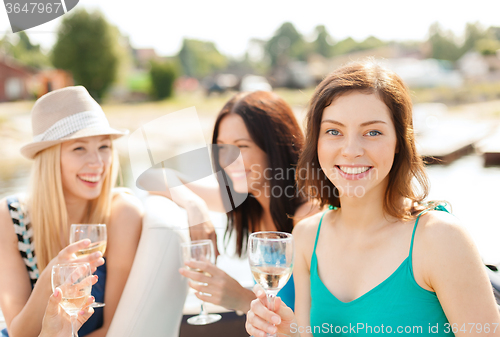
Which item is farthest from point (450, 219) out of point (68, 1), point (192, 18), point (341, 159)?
point (192, 18)

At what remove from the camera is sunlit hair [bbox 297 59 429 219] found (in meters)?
1.47

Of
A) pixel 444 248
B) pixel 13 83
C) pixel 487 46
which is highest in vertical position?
pixel 13 83

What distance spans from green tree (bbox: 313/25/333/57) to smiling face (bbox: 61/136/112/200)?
68.3 m

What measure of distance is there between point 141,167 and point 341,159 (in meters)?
1.39

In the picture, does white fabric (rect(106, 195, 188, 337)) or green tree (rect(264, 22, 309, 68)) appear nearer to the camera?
white fabric (rect(106, 195, 188, 337))

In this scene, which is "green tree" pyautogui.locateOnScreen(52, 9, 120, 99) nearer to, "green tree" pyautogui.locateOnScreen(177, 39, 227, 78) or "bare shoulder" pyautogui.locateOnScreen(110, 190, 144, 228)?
"green tree" pyautogui.locateOnScreen(177, 39, 227, 78)

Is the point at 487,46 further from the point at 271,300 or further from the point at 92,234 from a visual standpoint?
the point at 271,300

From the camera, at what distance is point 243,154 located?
2342 millimetres

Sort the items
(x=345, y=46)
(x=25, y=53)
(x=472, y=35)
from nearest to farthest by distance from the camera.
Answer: (x=472, y=35), (x=25, y=53), (x=345, y=46)

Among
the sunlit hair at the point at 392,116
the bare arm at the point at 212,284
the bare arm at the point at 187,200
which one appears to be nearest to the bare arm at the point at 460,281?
the sunlit hair at the point at 392,116

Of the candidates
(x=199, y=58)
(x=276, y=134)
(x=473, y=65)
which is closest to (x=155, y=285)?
(x=276, y=134)

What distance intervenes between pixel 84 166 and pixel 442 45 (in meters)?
52.0

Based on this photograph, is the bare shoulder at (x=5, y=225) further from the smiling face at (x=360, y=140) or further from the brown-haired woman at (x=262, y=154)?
the smiling face at (x=360, y=140)

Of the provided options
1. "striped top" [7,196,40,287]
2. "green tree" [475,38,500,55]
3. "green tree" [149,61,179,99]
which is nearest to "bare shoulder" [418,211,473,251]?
"striped top" [7,196,40,287]
